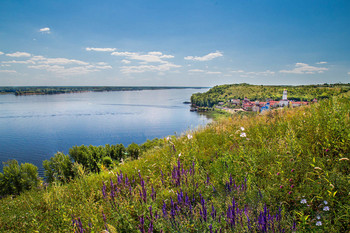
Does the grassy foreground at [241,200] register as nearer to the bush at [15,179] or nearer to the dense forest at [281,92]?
the dense forest at [281,92]

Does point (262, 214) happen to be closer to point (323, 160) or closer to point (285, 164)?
point (285, 164)

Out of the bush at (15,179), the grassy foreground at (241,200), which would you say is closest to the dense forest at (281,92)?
the grassy foreground at (241,200)

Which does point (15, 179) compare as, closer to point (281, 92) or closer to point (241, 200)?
point (241, 200)

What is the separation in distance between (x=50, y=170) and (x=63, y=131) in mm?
55890

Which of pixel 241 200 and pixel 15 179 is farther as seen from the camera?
pixel 15 179

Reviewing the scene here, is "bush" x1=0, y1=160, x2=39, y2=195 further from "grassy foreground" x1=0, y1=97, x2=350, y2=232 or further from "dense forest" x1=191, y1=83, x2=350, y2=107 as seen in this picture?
"dense forest" x1=191, y1=83, x2=350, y2=107

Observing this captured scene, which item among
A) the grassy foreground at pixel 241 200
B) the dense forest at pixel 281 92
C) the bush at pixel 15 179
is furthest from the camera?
Result: the bush at pixel 15 179

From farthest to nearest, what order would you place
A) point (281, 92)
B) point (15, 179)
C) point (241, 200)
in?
point (281, 92), point (15, 179), point (241, 200)

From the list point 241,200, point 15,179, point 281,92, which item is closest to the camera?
point 241,200

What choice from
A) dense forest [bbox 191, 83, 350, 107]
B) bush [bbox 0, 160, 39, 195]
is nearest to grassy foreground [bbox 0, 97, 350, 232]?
dense forest [bbox 191, 83, 350, 107]

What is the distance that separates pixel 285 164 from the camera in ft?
10.2

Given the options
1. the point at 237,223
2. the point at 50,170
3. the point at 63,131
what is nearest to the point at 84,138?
the point at 63,131

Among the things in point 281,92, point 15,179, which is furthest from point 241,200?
point 281,92

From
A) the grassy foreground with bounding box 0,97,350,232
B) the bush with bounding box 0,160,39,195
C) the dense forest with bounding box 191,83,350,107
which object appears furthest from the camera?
the bush with bounding box 0,160,39,195
